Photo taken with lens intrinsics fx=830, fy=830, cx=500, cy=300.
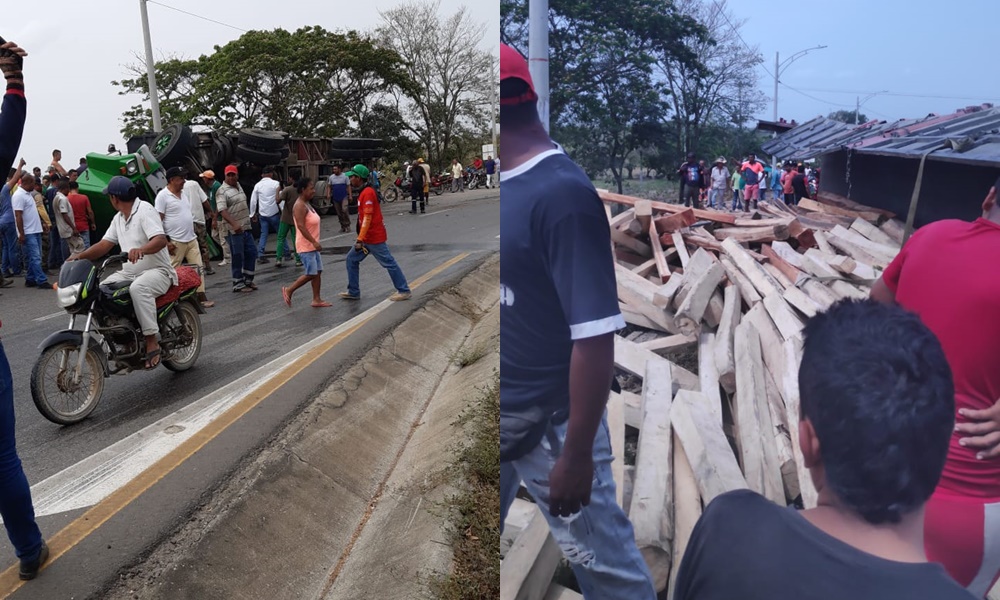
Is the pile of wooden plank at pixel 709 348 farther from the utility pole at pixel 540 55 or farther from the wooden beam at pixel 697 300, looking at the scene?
the utility pole at pixel 540 55

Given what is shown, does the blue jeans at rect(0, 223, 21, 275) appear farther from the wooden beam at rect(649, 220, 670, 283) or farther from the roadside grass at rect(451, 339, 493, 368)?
the wooden beam at rect(649, 220, 670, 283)

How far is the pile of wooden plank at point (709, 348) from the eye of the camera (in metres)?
1.73

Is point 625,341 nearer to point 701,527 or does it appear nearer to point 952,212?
point 701,527

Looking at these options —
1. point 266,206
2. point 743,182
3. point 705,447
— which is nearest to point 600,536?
point 705,447

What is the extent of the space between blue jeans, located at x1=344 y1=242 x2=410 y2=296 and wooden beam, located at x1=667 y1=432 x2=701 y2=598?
6886 mm

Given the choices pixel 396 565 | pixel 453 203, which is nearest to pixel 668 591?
pixel 396 565

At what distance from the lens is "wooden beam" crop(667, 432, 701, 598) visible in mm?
1744

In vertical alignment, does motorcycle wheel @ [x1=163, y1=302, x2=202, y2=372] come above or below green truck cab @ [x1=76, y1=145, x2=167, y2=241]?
below

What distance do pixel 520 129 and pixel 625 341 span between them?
51 cm

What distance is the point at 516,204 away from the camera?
174 centimetres

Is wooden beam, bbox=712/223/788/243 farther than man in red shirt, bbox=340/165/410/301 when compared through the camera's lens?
No

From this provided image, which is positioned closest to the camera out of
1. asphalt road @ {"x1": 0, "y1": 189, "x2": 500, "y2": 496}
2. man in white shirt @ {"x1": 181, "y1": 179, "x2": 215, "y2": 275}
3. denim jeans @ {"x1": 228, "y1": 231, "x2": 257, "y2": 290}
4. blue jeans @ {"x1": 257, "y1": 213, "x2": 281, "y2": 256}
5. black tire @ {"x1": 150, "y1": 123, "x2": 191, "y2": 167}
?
asphalt road @ {"x1": 0, "y1": 189, "x2": 500, "y2": 496}

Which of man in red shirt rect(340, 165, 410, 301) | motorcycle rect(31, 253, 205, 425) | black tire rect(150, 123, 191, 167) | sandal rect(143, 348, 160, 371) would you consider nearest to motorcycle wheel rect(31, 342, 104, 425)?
motorcycle rect(31, 253, 205, 425)

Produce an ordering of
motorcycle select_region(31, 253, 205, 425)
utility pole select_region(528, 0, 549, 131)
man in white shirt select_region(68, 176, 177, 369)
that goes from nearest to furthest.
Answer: utility pole select_region(528, 0, 549, 131) < motorcycle select_region(31, 253, 205, 425) < man in white shirt select_region(68, 176, 177, 369)
